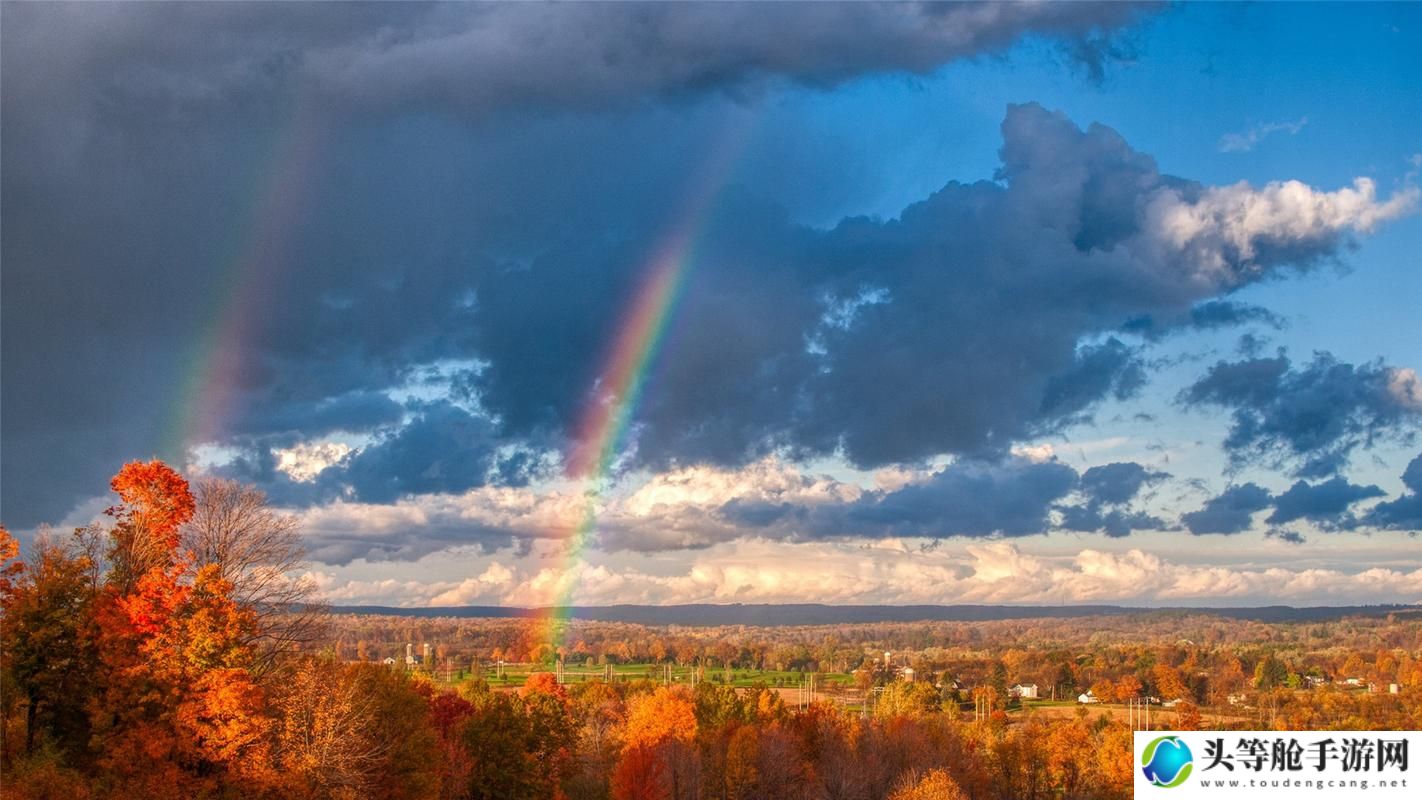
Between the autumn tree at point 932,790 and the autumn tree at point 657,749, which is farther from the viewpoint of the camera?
the autumn tree at point 657,749

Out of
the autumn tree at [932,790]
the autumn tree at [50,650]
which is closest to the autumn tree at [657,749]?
the autumn tree at [932,790]

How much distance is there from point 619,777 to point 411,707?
40154 millimetres

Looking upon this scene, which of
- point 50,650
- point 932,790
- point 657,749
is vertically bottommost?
point 932,790

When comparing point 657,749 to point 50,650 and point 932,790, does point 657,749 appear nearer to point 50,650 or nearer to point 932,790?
point 932,790

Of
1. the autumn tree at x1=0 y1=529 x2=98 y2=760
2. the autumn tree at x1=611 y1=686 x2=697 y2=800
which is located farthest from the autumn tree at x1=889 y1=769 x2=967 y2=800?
the autumn tree at x1=0 y1=529 x2=98 y2=760

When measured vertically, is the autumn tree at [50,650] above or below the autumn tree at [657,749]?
above

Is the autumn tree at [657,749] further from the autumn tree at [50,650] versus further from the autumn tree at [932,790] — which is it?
the autumn tree at [50,650]

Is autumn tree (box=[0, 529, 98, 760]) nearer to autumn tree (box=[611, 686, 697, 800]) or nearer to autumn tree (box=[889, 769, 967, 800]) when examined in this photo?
autumn tree (box=[611, 686, 697, 800])

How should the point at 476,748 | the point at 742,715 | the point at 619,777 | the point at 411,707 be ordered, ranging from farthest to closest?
1. the point at 742,715
2. the point at 619,777
3. the point at 476,748
4. the point at 411,707

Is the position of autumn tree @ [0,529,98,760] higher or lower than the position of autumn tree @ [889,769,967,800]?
higher

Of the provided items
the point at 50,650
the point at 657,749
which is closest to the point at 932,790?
the point at 657,749

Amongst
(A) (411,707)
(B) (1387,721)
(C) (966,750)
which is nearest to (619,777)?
(A) (411,707)

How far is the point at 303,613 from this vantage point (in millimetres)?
71688

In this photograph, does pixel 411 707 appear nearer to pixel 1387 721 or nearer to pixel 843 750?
pixel 843 750
